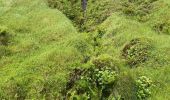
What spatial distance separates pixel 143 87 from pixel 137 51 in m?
3.72

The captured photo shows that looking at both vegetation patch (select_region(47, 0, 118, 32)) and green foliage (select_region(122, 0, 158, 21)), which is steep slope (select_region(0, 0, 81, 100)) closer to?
vegetation patch (select_region(47, 0, 118, 32))

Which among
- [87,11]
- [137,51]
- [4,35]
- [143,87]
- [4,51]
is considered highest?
[137,51]

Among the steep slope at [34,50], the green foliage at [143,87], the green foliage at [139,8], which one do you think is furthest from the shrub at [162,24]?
the green foliage at [143,87]

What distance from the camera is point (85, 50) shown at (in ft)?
79.4

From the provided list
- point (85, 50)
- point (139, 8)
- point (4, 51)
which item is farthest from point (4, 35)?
point (139, 8)

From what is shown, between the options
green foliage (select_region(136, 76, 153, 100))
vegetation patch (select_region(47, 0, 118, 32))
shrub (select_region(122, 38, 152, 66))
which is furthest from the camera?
vegetation patch (select_region(47, 0, 118, 32))

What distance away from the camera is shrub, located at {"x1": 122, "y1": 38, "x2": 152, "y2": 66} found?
72.6ft

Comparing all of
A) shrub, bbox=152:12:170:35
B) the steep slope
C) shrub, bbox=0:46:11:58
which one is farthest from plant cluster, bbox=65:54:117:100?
shrub, bbox=152:12:170:35

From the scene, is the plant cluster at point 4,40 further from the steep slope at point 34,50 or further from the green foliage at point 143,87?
the green foliage at point 143,87

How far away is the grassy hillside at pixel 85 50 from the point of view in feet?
65.1

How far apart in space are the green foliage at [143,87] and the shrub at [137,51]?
81.1 inches

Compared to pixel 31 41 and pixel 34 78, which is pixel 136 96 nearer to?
pixel 34 78

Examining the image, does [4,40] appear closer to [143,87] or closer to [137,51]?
[137,51]

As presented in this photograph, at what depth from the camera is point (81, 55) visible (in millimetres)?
23656
